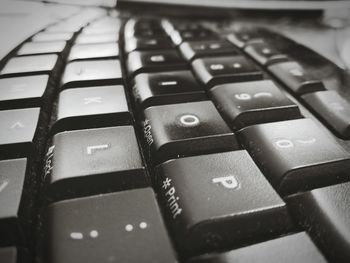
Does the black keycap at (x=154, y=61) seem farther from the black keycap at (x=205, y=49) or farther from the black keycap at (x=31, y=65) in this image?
the black keycap at (x=31, y=65)

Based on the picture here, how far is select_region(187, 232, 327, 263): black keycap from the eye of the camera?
29cm

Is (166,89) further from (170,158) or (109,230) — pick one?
(109,230)

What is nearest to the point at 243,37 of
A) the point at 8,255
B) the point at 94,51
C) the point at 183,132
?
the point at 94,51

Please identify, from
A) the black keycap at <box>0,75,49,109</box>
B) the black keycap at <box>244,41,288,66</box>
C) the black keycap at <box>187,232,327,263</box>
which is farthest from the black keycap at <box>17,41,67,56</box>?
the black keycap at <box>187,232,327,263</box>

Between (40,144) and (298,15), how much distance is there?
84cm

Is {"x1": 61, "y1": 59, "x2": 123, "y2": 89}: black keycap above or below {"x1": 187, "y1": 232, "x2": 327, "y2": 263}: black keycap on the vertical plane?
above

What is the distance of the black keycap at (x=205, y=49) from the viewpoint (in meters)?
0.66

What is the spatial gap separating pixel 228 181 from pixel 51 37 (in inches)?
21.4

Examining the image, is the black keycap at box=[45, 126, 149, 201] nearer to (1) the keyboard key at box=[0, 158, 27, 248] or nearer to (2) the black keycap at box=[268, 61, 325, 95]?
(1) the keyboard key at box=[0, 158, 27, 248]

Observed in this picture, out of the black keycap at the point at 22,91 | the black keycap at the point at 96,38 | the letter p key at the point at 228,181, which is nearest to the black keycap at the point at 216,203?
the letter p key at the point at 228,181

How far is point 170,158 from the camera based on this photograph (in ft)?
1.31

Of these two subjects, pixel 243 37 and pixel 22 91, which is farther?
pixel 243 37

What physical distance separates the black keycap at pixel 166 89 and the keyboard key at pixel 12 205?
20cm

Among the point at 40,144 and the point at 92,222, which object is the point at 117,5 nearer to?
the point at 40,144
